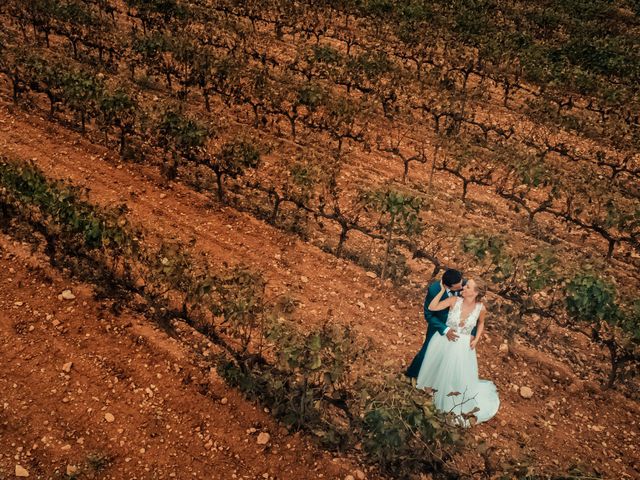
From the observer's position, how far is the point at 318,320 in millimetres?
8680

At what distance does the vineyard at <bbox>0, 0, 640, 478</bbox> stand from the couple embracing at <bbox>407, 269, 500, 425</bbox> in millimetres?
528

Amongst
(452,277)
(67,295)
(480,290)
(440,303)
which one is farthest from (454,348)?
(67,295)

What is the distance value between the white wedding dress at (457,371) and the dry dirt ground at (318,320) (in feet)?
1.26

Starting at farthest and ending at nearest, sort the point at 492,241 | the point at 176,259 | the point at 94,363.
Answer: the point at 492,241 < the point at 176,259 < the point at 94,363

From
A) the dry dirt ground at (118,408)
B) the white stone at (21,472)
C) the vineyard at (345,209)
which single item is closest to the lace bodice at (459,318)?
the vineyard at (345,209)

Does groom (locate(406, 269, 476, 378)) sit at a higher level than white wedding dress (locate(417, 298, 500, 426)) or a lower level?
higher

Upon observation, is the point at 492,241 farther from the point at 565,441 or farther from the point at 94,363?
the point at 94,363

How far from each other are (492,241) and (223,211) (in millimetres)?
5278

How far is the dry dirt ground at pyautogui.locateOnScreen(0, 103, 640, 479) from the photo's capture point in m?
7.00

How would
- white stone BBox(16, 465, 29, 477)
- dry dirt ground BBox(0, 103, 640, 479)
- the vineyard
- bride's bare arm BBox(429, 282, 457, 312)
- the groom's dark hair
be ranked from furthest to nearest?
the vineyard
dry dirt ground BBox(0, 103, 640, 479)
bride's bare arm BBox(429, 282, 457, 312)
the groom's dark hair
white stone BBox(16, 465, 29, 477)

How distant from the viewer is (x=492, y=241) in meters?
9.12

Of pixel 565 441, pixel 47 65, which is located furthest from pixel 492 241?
pixel 47 65

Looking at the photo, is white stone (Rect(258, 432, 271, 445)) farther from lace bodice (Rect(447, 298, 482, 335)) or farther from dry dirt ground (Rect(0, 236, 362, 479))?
lace bodice (Rect(447, 298, 482, 335))

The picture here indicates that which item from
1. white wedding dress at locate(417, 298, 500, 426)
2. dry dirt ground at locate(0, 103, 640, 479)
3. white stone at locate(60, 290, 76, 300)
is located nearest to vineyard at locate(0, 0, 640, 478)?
dry dirt ground at locate(0, 103, 640, 479)
